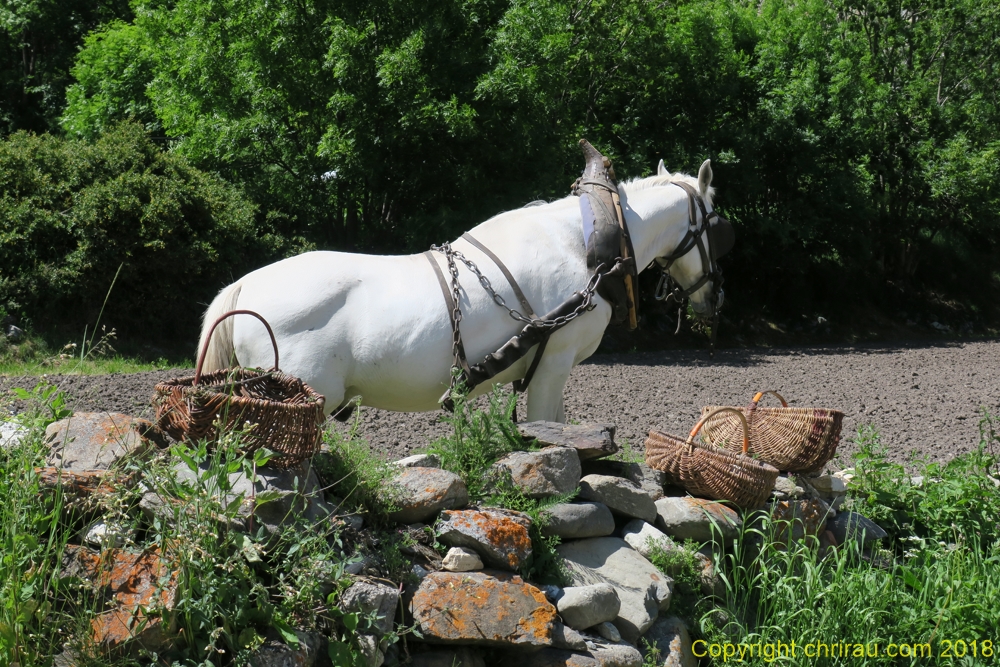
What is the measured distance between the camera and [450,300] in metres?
4.16

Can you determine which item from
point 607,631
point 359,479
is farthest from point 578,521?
point 359,479

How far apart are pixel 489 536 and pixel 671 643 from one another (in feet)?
3.12

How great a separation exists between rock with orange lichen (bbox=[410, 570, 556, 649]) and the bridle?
2255mm

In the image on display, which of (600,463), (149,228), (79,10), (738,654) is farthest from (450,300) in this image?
(79,10)

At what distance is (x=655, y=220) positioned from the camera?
4777 mm

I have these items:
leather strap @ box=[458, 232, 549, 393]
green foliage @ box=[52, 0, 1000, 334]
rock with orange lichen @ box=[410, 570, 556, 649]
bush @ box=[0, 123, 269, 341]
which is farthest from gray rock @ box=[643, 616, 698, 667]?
green foliage @ box=[52, 0, 1000, 334]

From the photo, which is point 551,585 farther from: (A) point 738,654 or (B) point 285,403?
(B) point 285,403

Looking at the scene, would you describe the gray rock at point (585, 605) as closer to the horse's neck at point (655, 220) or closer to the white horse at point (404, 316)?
the white horse at point (404, 316)

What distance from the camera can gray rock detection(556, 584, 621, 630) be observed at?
133 inches

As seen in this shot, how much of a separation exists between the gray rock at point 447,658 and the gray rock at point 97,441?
1151 millimetres

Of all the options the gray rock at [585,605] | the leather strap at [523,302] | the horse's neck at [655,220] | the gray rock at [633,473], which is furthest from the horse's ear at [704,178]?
the gray rock at [585,605]

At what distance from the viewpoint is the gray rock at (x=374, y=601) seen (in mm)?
2905

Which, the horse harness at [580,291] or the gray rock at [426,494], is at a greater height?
the horse harness at [580,291]

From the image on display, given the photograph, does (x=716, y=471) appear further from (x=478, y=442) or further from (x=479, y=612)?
(x=479, y=612)
